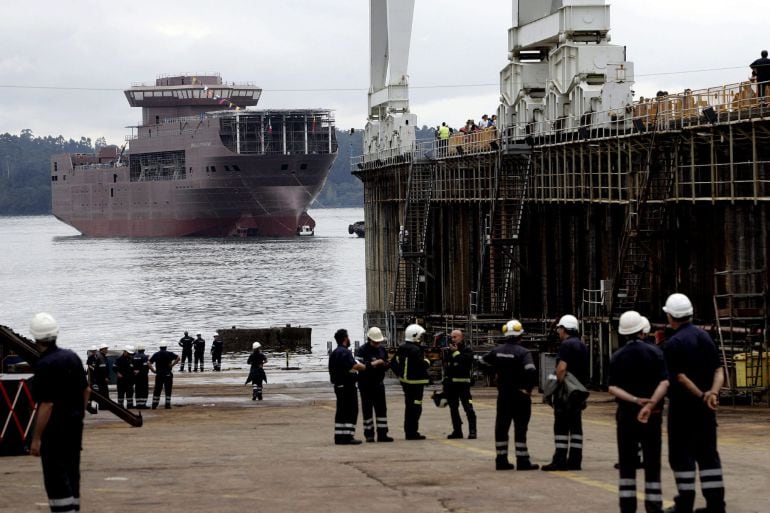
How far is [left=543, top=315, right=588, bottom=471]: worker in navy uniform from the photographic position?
1365 centimetres

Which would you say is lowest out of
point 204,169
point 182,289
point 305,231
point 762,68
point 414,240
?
point 182,289

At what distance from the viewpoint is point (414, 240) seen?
5009 centimetres

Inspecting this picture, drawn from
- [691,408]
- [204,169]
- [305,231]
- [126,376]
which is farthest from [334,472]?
[305,231]

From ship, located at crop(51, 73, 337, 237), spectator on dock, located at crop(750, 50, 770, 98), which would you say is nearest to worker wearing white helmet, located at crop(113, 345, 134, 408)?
spectator on dock, located at crop(750, 50, 770, 98)

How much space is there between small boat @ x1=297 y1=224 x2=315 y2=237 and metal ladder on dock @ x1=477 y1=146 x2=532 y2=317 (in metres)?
133

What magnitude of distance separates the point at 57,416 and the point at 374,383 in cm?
736

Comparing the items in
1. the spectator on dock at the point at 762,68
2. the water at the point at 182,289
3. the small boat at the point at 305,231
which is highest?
the spectator on dock at the point at 762,68

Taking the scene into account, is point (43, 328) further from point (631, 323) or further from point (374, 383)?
point (374, 383)

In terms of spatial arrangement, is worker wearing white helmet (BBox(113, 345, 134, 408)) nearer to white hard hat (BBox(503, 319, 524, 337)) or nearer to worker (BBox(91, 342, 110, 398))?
Result: worker (BBox(91, 342, 110, 398))

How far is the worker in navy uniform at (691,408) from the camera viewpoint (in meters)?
10.4

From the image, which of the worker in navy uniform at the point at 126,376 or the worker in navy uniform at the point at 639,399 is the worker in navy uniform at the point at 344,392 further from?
the worker in navy uniform at the point at 126,376

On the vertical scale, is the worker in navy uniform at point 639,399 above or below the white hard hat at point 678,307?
below

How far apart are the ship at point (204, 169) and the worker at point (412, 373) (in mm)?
139967

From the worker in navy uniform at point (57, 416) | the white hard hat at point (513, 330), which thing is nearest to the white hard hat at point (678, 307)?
the white hard hat at point (513, 330)
